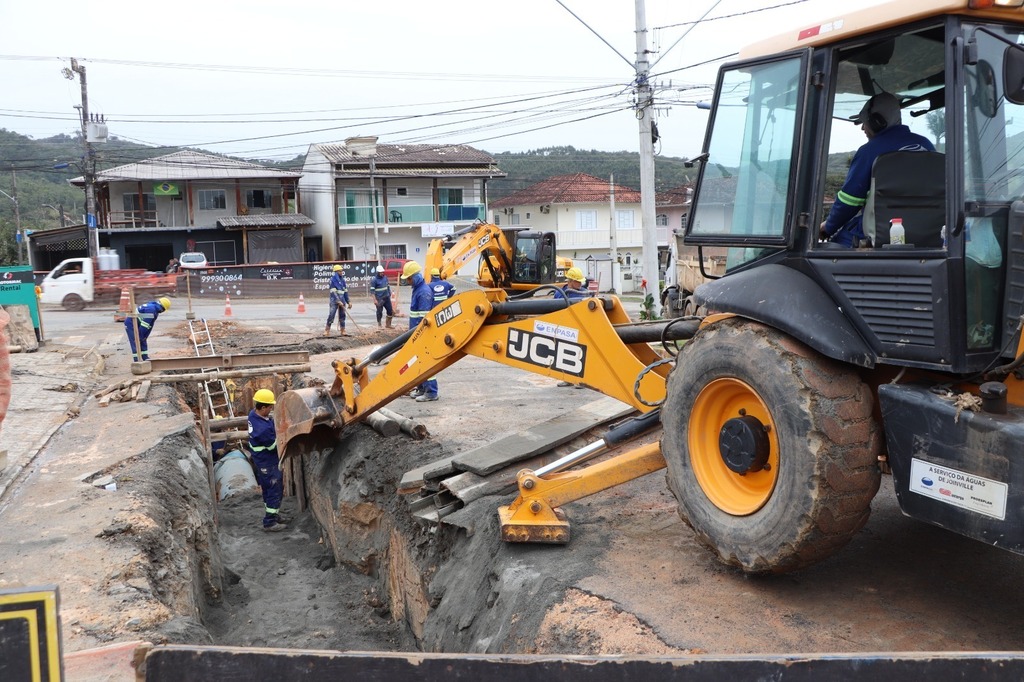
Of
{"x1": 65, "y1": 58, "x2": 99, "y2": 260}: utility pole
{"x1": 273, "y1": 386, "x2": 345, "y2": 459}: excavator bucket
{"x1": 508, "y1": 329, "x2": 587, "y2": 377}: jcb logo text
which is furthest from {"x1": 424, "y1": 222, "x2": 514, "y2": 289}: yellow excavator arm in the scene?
{"x1": 65, "y1": 58, "x2": 99, "y2": 260}: utility pole

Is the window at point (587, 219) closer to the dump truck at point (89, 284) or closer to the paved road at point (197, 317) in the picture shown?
the paved road at point (197, 317)

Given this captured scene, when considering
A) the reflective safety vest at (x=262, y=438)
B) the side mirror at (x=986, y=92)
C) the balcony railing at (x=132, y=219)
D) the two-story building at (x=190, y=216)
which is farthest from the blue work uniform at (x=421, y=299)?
the balcony railing at (x=132, y=219)

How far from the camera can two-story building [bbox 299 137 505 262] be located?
45.2 metres

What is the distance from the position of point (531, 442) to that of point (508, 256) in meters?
8.14

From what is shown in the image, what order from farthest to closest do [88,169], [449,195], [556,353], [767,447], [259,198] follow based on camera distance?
[449,195] → [259,198] → [88,169] → [556,353] → [767,447]

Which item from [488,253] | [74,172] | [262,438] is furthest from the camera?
[74,172]

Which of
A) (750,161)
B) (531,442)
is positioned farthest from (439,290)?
(750,161)

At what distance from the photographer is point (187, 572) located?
7.84 meters

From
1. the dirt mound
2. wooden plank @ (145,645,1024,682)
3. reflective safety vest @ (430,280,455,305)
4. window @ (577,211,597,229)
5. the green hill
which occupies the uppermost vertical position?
the green hill

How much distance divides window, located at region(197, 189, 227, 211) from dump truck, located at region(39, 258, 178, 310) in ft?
41.4

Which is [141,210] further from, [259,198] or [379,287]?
[379,287]

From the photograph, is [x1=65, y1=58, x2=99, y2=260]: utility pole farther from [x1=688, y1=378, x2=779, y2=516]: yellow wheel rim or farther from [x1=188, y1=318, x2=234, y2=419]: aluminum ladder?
[x1=688, y1=378, x2=779, y2=516]: yellow wheel rim

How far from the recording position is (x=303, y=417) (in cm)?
930

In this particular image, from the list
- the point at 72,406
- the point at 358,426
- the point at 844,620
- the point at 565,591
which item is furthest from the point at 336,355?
the point at 844,620
